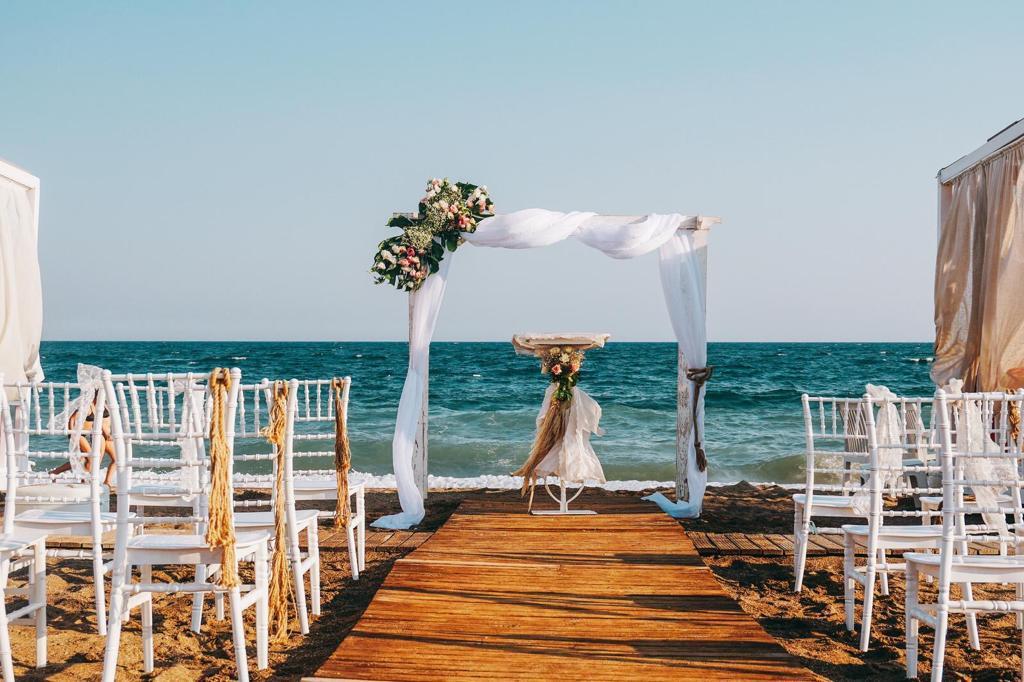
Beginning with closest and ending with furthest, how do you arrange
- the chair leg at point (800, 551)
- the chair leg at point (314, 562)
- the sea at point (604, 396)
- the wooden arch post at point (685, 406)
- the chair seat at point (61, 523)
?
the chair seat at point (61, 523)
the chair leg at point (314, 562)
the chair leg at point (800, 551)
the wooden arch post at point (685, 406)
the sea at point (604, 396)

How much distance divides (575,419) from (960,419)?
2.82 m

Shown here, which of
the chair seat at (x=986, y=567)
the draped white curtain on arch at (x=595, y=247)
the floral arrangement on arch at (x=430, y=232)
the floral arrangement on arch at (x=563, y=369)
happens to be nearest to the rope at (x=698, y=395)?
the draped white curtain on arch at (x=595, y=247)

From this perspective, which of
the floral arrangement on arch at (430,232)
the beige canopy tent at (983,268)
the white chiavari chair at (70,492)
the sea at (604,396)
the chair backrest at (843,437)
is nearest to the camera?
the white chiavari chair at (70,492)

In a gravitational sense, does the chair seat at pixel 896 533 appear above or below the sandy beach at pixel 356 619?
above

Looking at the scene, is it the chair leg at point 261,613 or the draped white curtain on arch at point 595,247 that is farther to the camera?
the draped white curtain on arch at point 595,247

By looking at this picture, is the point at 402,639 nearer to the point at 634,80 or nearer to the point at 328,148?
the point at 634,80

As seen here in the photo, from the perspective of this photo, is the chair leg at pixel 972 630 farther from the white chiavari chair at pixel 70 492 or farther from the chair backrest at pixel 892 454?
the white chiavari chair at pixel 70 492

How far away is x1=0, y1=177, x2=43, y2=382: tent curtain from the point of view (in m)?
5.88

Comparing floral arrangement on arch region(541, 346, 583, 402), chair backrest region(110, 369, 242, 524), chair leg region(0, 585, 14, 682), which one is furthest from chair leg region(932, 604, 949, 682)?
chair leg region(0, 585, 14, 682)

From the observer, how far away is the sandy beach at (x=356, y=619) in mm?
2973

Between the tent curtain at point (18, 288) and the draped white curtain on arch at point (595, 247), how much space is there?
10.4 feet

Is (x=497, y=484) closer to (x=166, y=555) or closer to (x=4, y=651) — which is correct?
(x=166, y=555)

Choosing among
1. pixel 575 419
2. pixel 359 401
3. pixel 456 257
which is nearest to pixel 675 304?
pixel 575 419

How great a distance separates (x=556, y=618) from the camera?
10.6 feet
